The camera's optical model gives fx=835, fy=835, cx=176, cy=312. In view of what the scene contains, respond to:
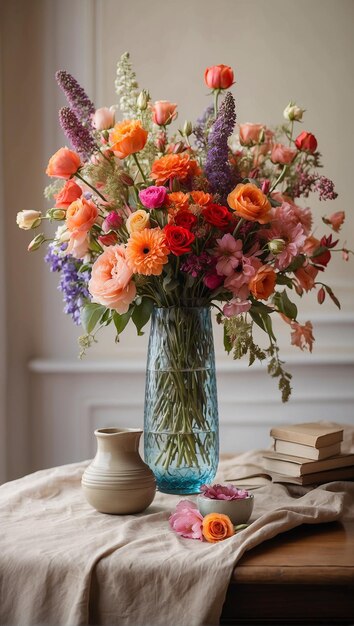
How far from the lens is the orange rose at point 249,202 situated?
154cm

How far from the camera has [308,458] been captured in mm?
1777

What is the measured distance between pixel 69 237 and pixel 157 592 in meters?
0.70

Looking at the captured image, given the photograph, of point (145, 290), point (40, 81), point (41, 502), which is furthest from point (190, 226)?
point (40, 81)

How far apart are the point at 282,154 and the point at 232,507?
2.56 feet

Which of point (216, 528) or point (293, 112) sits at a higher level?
point (293, 112)

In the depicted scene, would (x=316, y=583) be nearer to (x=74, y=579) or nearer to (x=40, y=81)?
(x=74, y=579)

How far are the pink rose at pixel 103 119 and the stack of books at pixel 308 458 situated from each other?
0.75 metres

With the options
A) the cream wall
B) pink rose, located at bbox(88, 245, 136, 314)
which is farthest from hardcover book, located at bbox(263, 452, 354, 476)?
the cream wall

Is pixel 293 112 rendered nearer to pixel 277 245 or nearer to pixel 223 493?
pixel 277 245

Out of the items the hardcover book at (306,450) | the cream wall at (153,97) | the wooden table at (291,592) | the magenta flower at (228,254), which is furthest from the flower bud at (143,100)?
the cream wall at (153,97)

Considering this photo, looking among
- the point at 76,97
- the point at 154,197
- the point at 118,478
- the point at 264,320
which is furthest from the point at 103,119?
the point at 118,478

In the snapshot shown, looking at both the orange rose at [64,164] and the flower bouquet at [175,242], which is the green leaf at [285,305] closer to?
the flower bouquet at [175,242]

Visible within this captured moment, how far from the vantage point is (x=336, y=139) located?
2.76m

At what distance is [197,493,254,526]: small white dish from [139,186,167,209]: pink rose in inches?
20.9
